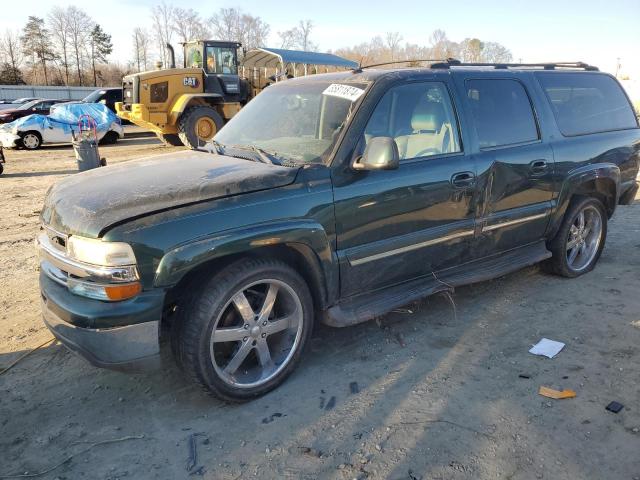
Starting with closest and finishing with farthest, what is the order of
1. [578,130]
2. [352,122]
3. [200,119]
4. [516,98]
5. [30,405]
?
1. [30,405]
2. [352,122]
3. [516,98]
4. [578,130]
5. [200,119]

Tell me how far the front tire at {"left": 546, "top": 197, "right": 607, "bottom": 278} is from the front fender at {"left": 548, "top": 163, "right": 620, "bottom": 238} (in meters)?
0.12

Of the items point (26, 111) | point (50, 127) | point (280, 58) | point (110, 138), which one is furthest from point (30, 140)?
point (280, 58)

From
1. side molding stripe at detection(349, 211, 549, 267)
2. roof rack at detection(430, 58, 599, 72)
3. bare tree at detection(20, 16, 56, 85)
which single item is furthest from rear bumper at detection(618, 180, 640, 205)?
bare tree at detection(20, 16, 56, 85)

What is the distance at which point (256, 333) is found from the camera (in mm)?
3111

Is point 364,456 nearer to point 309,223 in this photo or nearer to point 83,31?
point 309,223

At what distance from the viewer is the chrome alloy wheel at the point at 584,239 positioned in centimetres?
503

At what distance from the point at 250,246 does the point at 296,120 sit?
126 centimetres

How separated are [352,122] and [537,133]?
1957 millimetres

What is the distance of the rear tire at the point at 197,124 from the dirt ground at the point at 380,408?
35.2 feet

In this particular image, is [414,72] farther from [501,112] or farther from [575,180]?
[575,180]

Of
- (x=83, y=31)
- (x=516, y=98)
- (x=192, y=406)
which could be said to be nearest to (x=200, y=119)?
(x=516, y=98)

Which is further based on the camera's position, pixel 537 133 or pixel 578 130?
pixel 578 130

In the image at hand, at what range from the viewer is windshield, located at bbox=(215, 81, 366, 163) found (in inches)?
135

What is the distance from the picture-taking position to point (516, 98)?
4.32 metres
